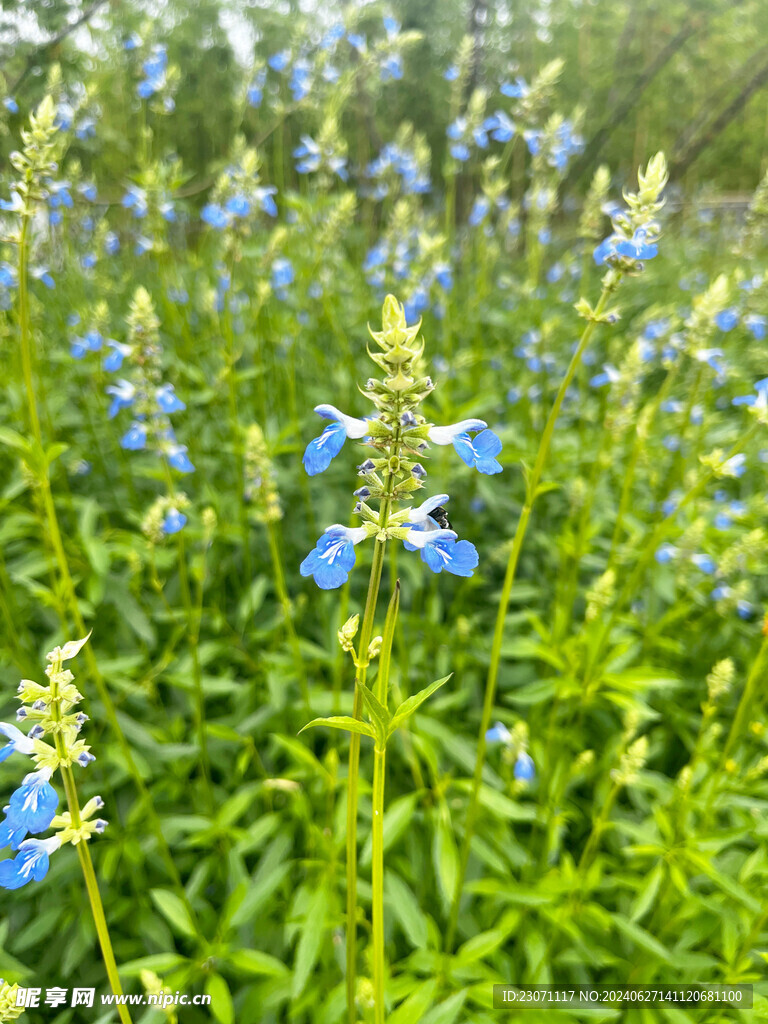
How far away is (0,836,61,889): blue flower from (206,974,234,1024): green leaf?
131 centimetres

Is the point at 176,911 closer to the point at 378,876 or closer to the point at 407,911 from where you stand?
the point at 407,911

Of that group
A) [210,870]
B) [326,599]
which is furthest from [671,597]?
[210,870]

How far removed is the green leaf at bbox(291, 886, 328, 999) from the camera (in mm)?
2266

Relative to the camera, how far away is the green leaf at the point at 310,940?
2266mm

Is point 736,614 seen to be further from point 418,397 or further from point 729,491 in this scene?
point 418,397

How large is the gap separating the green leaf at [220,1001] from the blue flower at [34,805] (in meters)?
1.51

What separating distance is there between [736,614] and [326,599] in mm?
3061

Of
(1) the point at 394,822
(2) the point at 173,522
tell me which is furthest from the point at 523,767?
(2) the point at 173,522

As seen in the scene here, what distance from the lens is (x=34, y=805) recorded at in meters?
1.27

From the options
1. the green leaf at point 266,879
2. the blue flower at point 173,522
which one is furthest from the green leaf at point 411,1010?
the blue flower at point 173,522

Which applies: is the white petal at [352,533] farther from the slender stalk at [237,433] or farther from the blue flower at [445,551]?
the slender stalk at [237,433]

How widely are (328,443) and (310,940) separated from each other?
197 cm

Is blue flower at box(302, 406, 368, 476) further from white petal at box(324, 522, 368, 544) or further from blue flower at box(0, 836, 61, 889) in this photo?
blue flower at box(0, 836, 61, 889)

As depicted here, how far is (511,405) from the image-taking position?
6.29 meters
